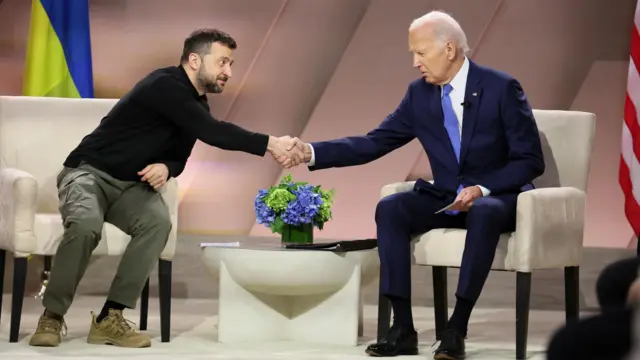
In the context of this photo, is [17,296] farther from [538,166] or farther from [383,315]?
[538,166]

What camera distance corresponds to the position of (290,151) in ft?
14.6

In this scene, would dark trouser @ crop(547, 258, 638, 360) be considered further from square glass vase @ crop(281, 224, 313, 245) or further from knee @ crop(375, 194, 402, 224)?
square glass vase @ crop(281, 224, 313, 245)

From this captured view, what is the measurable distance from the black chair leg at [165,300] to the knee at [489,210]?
1184mm

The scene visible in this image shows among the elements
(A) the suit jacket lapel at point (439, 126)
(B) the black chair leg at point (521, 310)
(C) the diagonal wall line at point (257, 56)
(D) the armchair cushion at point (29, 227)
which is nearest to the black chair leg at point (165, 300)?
(D) the armchair cushion at point (29, 227)

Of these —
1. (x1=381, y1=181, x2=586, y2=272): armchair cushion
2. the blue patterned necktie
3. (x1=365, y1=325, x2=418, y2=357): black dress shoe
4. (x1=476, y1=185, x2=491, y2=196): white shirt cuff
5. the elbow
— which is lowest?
(x1=365, y1=325, x2=418, y2=357): black dress shoe

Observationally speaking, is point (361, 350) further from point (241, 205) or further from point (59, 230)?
point (241, 205)

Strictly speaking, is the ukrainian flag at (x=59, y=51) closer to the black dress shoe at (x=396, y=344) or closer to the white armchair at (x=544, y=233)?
the white armchair at (x=544, y=233)

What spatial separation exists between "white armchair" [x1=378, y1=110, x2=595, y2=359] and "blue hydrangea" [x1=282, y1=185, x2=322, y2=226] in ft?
0.91

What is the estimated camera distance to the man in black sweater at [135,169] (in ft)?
13.5

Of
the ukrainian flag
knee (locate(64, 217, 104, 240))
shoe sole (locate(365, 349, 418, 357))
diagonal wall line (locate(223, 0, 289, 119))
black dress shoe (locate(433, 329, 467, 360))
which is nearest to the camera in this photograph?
black dress shoe (locate(433, 329, 467, 360))

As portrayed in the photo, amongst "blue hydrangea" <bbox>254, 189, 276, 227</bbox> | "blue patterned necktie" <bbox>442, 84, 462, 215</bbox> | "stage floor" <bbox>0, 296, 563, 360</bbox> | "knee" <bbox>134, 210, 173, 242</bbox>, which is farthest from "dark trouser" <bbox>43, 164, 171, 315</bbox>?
"blue patterned necktie" <bbox>442, 84, 462, 215</bbox>

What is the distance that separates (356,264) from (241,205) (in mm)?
1827

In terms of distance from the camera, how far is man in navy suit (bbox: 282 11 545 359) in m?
4.03

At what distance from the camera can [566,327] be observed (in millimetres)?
1812
